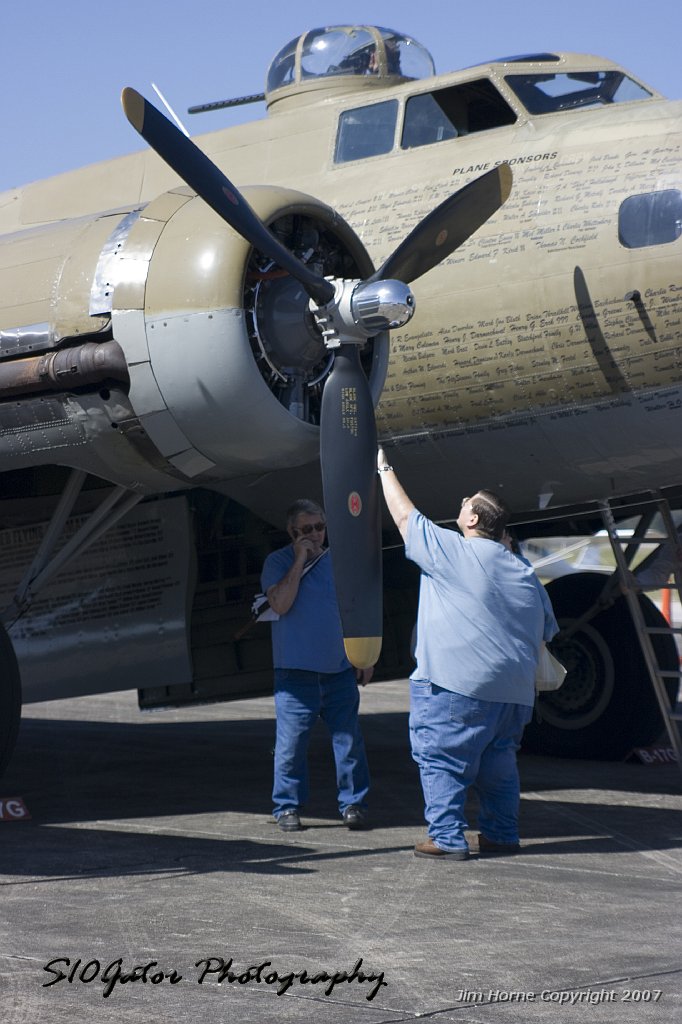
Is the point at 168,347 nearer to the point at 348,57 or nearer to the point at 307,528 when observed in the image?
the point at 307,528

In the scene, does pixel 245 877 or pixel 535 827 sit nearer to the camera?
pixel 245 877

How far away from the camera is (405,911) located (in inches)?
244

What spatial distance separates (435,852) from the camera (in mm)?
7426

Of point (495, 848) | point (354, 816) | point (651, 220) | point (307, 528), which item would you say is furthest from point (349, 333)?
point (495, 848)

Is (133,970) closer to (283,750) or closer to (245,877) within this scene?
(245,877)

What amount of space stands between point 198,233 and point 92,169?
3.44 metres

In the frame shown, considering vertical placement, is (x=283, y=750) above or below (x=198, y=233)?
below

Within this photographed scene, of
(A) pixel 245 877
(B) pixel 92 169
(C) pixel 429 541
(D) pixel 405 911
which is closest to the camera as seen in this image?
(D) pixel 405 911

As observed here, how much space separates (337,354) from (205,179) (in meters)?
1.24

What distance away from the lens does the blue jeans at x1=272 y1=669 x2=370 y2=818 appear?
8312 millimetres

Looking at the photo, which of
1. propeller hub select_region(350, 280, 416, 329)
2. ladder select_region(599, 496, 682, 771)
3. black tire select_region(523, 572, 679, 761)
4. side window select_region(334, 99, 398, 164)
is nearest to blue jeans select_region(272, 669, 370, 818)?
propeller hub select_region(350, 280, 416, 329)

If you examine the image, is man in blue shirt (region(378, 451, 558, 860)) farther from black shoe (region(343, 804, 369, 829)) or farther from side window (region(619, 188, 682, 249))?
side window (region(619, 188, 682, 249))

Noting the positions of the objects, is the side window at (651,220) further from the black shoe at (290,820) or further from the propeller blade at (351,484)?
the black shoe at (290,820)

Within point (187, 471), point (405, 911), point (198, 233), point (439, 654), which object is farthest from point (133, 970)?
point (198, 233)
